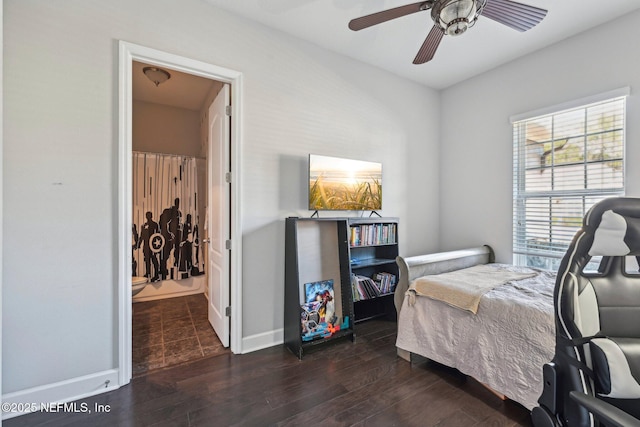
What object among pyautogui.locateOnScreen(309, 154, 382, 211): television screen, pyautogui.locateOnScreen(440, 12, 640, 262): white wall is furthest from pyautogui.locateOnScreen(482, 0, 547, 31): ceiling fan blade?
pyautogui.locateOnScreen(309, 154, 382, 211): television screen

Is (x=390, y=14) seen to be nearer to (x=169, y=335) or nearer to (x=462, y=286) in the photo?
(x=462, y=286)

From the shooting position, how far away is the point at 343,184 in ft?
9.45

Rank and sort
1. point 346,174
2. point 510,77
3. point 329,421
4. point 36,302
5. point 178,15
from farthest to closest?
1. point 510,77
2. point 346,174
3. point 178,15
4. point 36,302
5. point 329,421

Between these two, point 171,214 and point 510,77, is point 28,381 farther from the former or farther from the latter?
point 510,77

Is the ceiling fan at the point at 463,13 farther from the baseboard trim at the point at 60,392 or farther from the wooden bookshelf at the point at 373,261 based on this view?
the baseboard trim at the point at 60,392

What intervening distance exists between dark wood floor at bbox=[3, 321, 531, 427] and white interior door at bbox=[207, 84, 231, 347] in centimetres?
51

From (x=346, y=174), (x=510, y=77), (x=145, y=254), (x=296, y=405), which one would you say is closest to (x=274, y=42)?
(x=346, y=174)

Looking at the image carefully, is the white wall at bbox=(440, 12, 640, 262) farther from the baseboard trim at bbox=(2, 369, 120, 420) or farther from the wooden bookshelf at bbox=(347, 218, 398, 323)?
the baseboard trim at bbox=(2, 369, 120, 420)

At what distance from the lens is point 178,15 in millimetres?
2215

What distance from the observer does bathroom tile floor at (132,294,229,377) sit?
2359mm

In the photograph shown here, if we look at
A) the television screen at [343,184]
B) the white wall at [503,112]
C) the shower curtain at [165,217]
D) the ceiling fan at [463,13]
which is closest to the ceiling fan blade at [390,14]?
→ the ceiling fan at [463,13]

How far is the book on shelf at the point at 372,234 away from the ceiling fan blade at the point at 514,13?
76.2 inches

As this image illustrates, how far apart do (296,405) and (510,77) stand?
388 centimetres

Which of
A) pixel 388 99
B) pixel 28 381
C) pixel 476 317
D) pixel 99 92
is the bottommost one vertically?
pixel 28 381
